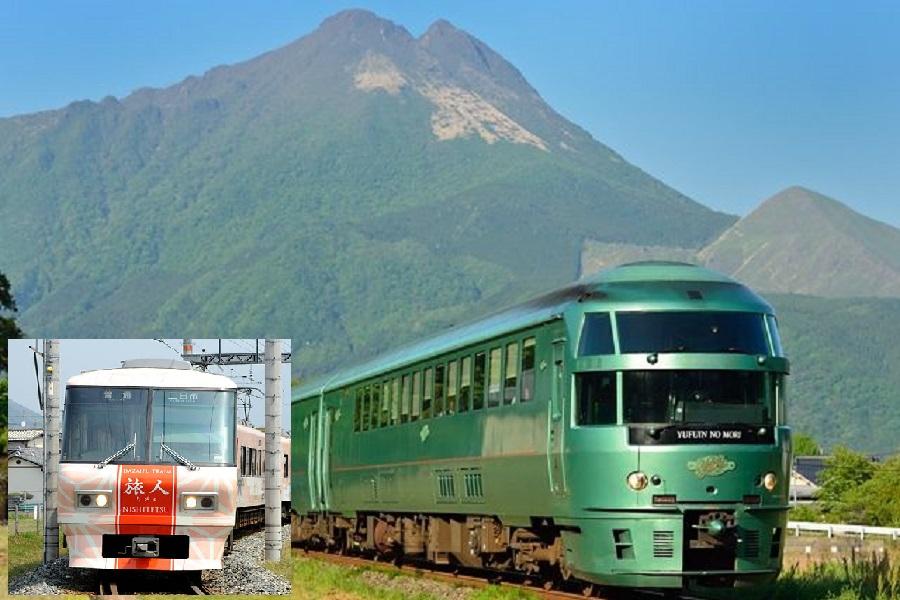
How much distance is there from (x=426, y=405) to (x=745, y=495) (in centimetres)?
809

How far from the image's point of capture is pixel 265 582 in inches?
822

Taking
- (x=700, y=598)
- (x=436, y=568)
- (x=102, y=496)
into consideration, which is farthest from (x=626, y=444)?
(x=436, y=568)

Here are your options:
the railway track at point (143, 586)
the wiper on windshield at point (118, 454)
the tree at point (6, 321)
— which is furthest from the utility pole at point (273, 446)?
the tree at point (6, 321)

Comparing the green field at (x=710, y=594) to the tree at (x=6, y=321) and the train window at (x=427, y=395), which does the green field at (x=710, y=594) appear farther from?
the tree at (x=6, y=321)

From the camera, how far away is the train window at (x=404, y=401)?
92.4ft

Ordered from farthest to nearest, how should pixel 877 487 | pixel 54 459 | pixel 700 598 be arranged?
pixel 877 487 < pixel 700 598 < pixel 54 459

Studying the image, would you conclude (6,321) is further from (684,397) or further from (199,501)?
(684,397)

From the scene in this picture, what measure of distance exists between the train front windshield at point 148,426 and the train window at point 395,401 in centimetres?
770

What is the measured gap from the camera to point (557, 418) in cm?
2045

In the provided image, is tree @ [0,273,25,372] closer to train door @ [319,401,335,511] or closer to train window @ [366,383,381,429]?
train door @ [319,401,335,511]

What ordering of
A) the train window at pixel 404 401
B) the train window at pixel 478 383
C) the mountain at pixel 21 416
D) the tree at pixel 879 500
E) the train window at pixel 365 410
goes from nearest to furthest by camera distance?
the mountain at pixel 21 416, the train window at pixel 478 383, the train window at pixel 404 401, the train window at pixel 365 410, the tree at pixel 879 500

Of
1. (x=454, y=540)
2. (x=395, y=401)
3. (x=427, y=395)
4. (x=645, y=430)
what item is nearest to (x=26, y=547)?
(x=454, y=540)

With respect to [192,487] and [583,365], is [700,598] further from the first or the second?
[192,487]

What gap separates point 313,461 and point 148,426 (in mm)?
16019
